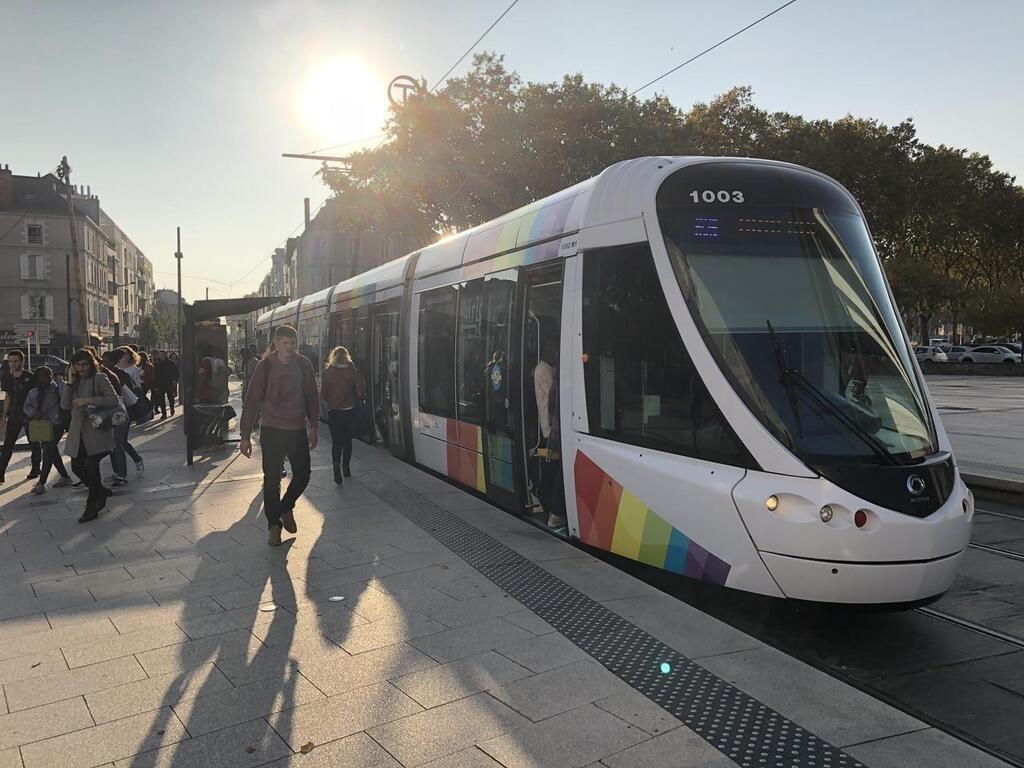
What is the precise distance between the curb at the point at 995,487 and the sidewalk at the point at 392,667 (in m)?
5.99

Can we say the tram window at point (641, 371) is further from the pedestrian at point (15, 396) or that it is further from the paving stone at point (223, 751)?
the pedestrian at point (15, 396)

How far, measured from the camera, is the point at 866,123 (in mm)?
31984

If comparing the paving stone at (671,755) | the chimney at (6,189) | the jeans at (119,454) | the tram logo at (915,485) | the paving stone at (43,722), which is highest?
the chimney at (6,189)

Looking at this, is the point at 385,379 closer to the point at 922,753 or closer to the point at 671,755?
the point at 671,755

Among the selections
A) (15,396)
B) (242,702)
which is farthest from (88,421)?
(242,702)

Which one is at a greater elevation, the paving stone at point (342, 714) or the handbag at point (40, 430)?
the handbag at point (40, 430)

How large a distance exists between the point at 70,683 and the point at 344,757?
1603 mm

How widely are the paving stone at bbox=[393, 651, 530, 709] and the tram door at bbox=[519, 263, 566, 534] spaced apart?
255cm

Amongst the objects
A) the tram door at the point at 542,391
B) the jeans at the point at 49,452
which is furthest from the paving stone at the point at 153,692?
the jeans at the point at 49,452

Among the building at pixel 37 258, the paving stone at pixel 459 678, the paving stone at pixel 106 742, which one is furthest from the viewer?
the building at pixel 37 258

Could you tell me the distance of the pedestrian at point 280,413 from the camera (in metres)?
6.41

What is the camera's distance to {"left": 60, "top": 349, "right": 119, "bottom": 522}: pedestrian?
7.43 metres

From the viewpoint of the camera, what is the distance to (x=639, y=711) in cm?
333

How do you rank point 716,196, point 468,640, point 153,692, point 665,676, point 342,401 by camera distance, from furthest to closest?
point 342,401
point 716,196
point 468,640
point 665,676
point 153,692
